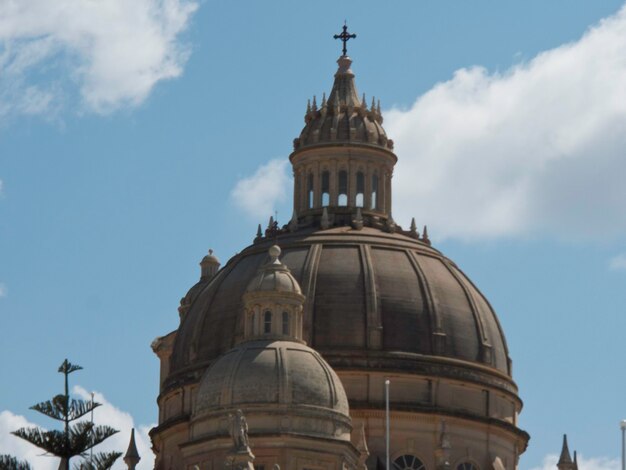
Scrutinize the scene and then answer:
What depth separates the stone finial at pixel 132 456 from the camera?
12294 centimetres

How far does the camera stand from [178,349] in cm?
12556

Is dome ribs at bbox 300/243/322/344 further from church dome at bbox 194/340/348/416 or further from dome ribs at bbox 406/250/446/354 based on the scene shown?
church dome at bbox 194/340/348/416

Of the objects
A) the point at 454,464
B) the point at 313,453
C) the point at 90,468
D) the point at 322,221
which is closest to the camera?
the point at 90,468

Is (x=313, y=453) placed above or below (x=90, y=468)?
above

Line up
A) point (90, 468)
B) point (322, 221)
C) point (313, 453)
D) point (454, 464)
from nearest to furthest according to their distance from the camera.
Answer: point (90, 468) → point (313, 453) → point (454, 464) → point (322, 221)

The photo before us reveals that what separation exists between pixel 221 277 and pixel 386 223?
29.1 feet

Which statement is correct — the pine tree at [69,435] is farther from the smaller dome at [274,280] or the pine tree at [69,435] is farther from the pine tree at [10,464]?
the smaller dome at [274,280]

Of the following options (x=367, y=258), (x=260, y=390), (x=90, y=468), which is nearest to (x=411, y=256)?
(x=367, y=258)

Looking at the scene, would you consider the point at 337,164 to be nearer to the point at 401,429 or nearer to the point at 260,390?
the point at 401,429

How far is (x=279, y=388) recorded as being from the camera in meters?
107

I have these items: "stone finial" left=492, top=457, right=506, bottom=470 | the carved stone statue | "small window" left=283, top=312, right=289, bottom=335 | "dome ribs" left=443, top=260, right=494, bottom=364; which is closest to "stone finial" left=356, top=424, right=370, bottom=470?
"small window" left=283, top=312, right=289, bottom=335

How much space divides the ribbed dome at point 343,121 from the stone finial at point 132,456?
1719cm

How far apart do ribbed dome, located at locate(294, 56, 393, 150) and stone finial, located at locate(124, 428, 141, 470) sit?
17.2 m

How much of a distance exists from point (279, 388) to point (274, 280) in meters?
6.84
